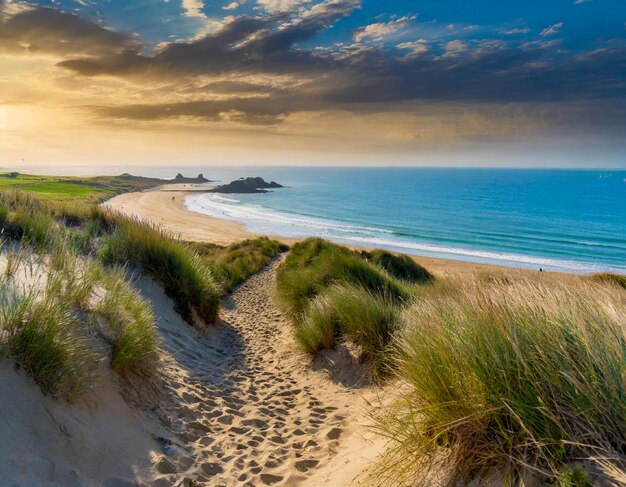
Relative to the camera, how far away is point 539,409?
2.99 metres

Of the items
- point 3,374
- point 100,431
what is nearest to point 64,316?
point 3,374

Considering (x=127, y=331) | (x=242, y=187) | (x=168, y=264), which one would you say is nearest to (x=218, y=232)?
(x=168, y=264)

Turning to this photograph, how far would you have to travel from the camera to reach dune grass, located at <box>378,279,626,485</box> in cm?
287

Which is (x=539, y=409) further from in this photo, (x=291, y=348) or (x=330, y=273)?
(x=330, y=273)

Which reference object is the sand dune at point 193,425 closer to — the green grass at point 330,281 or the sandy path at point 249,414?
the sandy path at point 249,414

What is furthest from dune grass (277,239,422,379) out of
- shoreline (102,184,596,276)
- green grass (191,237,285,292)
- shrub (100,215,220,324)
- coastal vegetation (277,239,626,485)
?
shoreline (102,184,596,276)

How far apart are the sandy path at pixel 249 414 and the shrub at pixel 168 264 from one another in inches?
21.4

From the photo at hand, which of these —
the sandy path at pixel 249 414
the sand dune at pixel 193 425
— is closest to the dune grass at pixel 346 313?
the sand dune at pixel 193 425

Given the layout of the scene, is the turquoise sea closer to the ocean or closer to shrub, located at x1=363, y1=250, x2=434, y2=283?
the ocean

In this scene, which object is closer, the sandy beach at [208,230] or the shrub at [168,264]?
the shrub at [168,264]

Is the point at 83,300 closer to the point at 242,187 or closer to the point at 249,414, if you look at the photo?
the point at 249,414

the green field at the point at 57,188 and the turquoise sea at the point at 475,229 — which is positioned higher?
the green field at the point at 57,188

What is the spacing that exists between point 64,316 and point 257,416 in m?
2.93

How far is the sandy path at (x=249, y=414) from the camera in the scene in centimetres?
452
